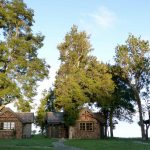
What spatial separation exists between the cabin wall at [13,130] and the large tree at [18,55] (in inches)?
193

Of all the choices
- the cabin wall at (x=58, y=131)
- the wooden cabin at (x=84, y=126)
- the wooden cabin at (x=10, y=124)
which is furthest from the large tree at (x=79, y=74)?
the wooden cabin at (x=10, y=124)

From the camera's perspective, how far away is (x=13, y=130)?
207ft

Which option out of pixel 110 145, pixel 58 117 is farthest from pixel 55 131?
pixel 110 145

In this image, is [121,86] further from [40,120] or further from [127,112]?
[40,120]

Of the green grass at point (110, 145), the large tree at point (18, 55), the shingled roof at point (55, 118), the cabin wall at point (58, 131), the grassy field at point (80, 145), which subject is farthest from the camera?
the cabin wall at point (58, 131)

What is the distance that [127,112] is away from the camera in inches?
3068

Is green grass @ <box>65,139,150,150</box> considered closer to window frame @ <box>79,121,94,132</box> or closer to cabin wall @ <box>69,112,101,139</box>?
cabin wall @ <box>69,112,101,139</box>

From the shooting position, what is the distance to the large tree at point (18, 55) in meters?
55.5

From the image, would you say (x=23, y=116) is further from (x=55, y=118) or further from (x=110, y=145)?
(x=110, y=145)

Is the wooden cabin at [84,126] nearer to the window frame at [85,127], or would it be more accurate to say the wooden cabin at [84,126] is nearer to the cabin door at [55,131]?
the window frame at [85,127]

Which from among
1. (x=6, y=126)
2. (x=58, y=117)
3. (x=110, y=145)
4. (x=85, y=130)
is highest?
(x=58, y=117)

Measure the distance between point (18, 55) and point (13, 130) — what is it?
13465 millimetres

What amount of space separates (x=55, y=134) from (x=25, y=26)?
21642 mm

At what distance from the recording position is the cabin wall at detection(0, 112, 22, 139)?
62747 millimetres
